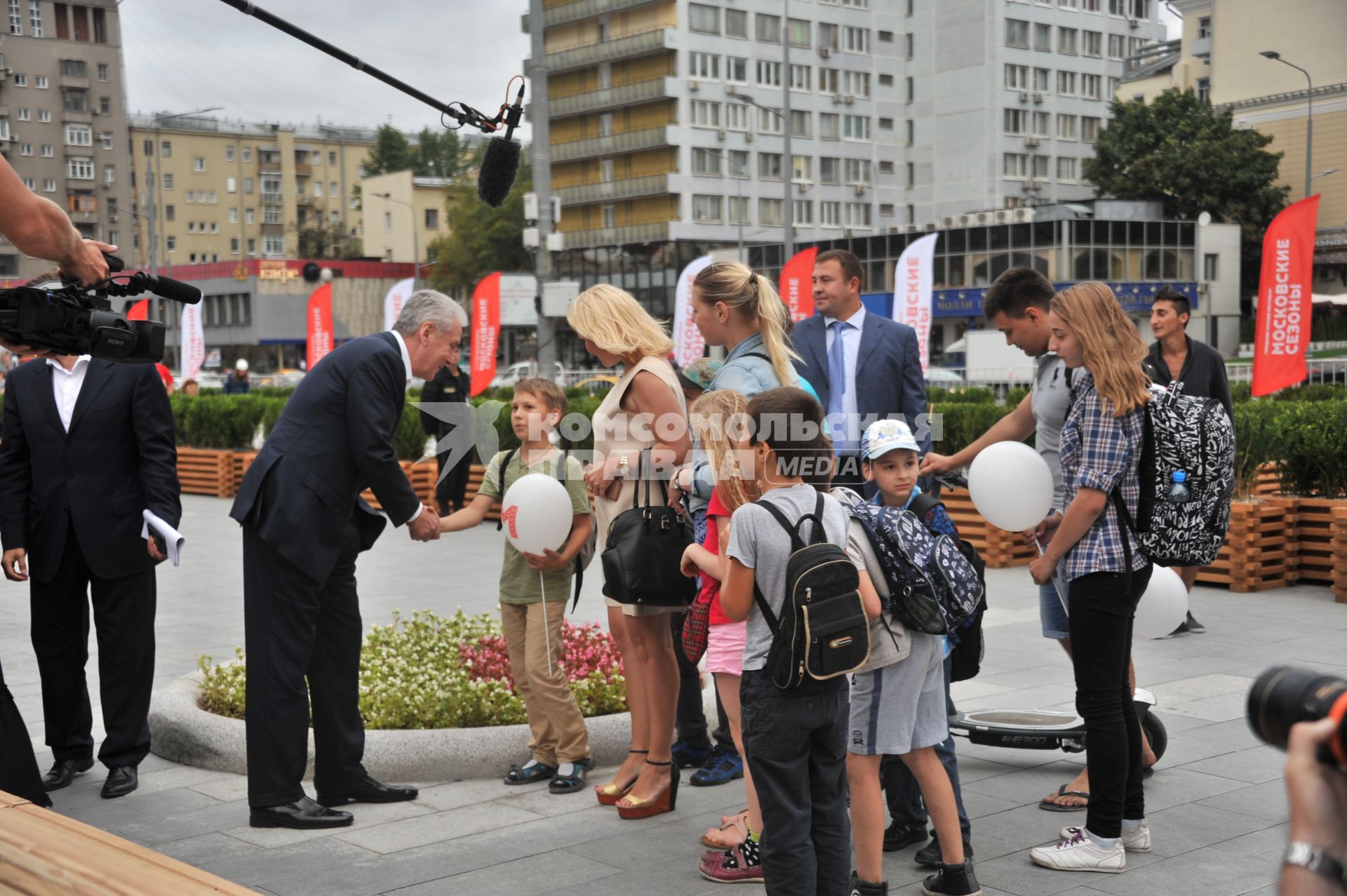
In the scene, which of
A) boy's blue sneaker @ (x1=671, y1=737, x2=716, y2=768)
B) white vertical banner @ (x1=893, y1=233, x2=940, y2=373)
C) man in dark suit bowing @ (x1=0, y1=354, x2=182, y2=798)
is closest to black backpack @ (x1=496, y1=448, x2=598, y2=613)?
boy's blue sneaker @ (x1=671, y1=737, x2=716, y2=768)

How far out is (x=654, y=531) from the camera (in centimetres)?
501

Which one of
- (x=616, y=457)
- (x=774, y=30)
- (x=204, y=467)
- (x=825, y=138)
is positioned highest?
(x=774, y=30)

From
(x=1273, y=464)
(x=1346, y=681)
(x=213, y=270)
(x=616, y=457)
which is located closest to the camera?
(x=1346, y=681)

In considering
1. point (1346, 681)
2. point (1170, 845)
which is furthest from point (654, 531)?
point (1346, 681)

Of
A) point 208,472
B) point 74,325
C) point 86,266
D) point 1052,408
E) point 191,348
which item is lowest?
point 208,472

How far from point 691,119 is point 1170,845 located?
7373 centimetres

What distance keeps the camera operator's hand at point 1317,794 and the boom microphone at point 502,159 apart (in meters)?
6.09

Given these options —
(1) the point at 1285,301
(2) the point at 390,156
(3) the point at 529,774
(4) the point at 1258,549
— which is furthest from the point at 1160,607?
(2) the point at 390,156

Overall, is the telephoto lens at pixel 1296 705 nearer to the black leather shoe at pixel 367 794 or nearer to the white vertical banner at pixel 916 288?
the black leather shoe at pixel 367 794

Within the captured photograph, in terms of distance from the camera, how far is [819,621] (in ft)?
12.3

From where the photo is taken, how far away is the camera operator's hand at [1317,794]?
1564 mm

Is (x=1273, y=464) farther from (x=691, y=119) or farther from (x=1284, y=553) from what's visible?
(x=691, y=119)

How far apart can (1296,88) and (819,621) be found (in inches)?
2830

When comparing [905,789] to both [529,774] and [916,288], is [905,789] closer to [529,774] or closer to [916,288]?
[529,774]
